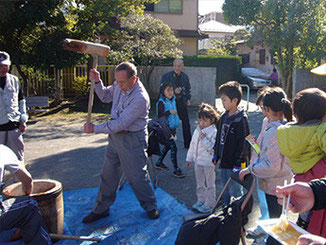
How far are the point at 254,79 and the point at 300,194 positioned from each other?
19101 millimetres

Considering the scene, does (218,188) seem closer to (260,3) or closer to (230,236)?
(230,236)

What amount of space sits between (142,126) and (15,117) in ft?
6.15

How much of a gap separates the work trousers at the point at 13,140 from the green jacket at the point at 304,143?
3552mm

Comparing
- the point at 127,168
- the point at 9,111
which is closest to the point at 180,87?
the point at 127,168

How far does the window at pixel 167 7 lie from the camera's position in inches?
842

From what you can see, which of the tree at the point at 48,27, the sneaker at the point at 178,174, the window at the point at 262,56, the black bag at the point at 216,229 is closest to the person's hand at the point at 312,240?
the black bag at the point at 216,229

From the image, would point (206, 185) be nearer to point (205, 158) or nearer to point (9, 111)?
point (205, 158)

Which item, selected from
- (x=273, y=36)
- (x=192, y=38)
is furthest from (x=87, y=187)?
(x=192, y=38)

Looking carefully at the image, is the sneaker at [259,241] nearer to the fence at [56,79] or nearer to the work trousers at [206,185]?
the work trousers at [206,185]

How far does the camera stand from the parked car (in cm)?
1973

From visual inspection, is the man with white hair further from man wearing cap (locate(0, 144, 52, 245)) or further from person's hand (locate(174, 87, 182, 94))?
man wearing cap (locate(0, 144, 52, 245))

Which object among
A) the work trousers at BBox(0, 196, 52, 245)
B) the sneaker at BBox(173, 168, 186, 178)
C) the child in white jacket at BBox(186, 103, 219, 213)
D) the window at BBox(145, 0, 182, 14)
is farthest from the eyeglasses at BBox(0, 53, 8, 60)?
the window at BBox(145, 0, 182, 14)

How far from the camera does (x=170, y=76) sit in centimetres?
666

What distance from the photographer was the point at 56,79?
13.7 m
